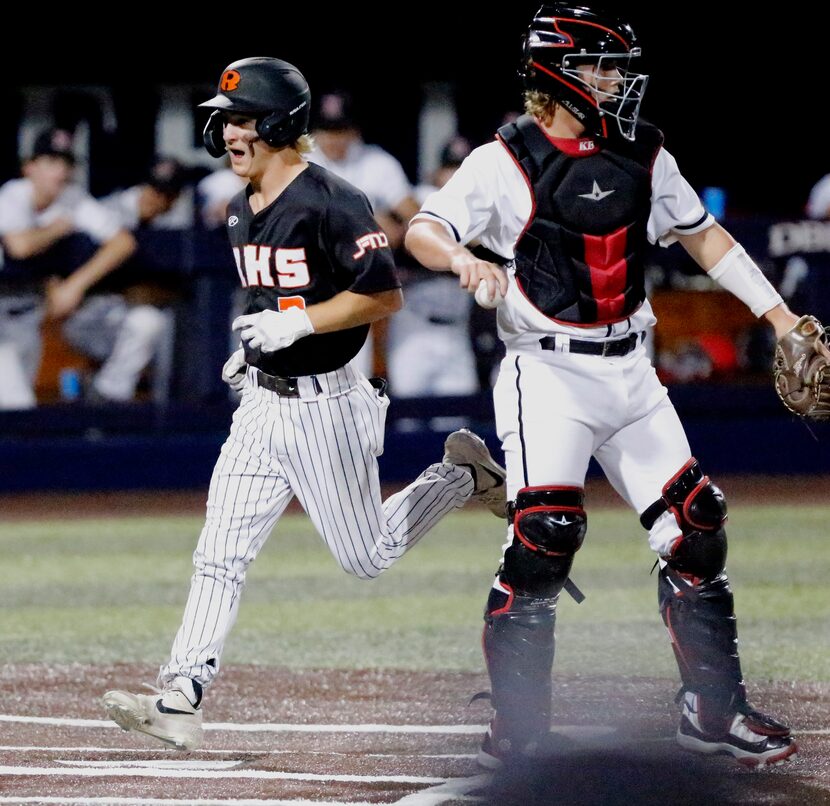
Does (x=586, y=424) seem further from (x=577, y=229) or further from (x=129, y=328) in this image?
(x=129, y=328)

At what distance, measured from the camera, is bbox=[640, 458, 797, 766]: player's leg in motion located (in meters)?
4.20

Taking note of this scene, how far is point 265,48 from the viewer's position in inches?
579

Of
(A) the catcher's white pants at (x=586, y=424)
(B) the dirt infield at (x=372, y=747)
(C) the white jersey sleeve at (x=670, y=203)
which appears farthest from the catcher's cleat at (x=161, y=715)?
(C) the white jersey sleeve at (x=670, y=203)

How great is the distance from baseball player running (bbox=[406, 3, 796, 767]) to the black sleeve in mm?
157

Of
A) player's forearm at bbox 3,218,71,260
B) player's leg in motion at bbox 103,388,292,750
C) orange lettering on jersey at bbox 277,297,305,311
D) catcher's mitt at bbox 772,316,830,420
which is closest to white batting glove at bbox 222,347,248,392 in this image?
player's leg in motion at bbox 103,388,292,750

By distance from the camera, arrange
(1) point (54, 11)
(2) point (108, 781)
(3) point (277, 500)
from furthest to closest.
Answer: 1. (1) point (54, 11)
2. (3) point (277, 500)
3. (2) point (108, 781)

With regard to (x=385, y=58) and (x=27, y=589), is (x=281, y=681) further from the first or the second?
(x=385, y=58)

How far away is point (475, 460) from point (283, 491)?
0.95m

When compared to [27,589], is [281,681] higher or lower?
higher

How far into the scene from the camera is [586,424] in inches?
165

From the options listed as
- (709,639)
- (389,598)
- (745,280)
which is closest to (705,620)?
(709,639)

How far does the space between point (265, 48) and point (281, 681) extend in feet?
33.4

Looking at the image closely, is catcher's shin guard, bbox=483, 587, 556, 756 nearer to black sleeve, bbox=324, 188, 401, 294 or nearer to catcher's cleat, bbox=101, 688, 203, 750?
catcher's cleat, bbox=101, 688, 203, 750

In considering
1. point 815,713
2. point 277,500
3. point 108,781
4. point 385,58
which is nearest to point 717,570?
point 815,713
